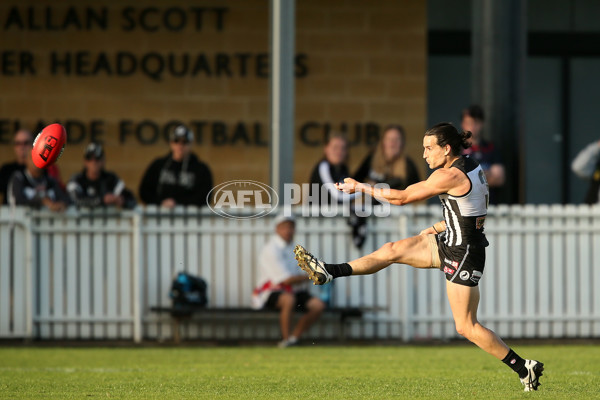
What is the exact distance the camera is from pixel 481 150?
12.6 meters

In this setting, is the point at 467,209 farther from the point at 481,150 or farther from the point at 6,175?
the point at 6,175

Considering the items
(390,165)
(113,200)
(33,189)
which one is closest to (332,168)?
(390,165)

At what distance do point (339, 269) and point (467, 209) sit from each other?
985 millimetres

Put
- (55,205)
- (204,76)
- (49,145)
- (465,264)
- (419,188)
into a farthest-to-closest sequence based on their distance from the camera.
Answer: (204,76) → (55,205) → (49,145) → (465,264) → (419,188)

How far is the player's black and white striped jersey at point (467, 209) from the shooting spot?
7.61m

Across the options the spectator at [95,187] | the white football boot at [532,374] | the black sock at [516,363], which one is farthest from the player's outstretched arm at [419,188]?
the spectator at [95,187]

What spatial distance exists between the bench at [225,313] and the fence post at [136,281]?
203 mm

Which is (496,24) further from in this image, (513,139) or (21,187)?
(21,187)

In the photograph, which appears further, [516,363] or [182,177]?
[182,177]

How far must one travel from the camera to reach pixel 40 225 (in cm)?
1229

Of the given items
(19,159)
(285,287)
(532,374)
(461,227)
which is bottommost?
(532,374)

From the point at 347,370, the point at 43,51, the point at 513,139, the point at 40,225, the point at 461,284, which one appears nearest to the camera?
the point at 461,284

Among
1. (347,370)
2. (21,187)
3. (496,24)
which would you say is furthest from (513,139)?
(21,187)

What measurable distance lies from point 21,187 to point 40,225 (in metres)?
0.47
